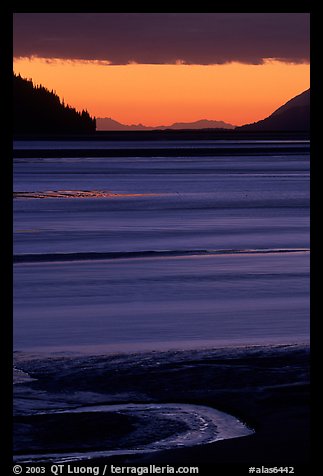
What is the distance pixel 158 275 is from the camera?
43.3ft

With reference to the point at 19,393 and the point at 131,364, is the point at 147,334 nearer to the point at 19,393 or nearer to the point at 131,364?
the point at 131,364

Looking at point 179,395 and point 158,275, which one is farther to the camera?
point 158,275

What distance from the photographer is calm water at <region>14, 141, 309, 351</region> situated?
9320mm

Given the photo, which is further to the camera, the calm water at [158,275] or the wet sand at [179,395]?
the calm water at [158,275]

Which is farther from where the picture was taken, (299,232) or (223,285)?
(299,232)

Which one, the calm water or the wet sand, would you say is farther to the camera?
the calm water

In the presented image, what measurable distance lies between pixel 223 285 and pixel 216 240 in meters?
5.74

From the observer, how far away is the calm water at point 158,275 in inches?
367

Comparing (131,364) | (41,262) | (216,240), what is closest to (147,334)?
(131,364)

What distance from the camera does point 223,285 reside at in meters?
12.3

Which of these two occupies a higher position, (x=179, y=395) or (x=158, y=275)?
(x=158, y=275)

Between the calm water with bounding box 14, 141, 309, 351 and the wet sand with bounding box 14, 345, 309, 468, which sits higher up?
the calm water with bounding box 14, 141, 309, 351
